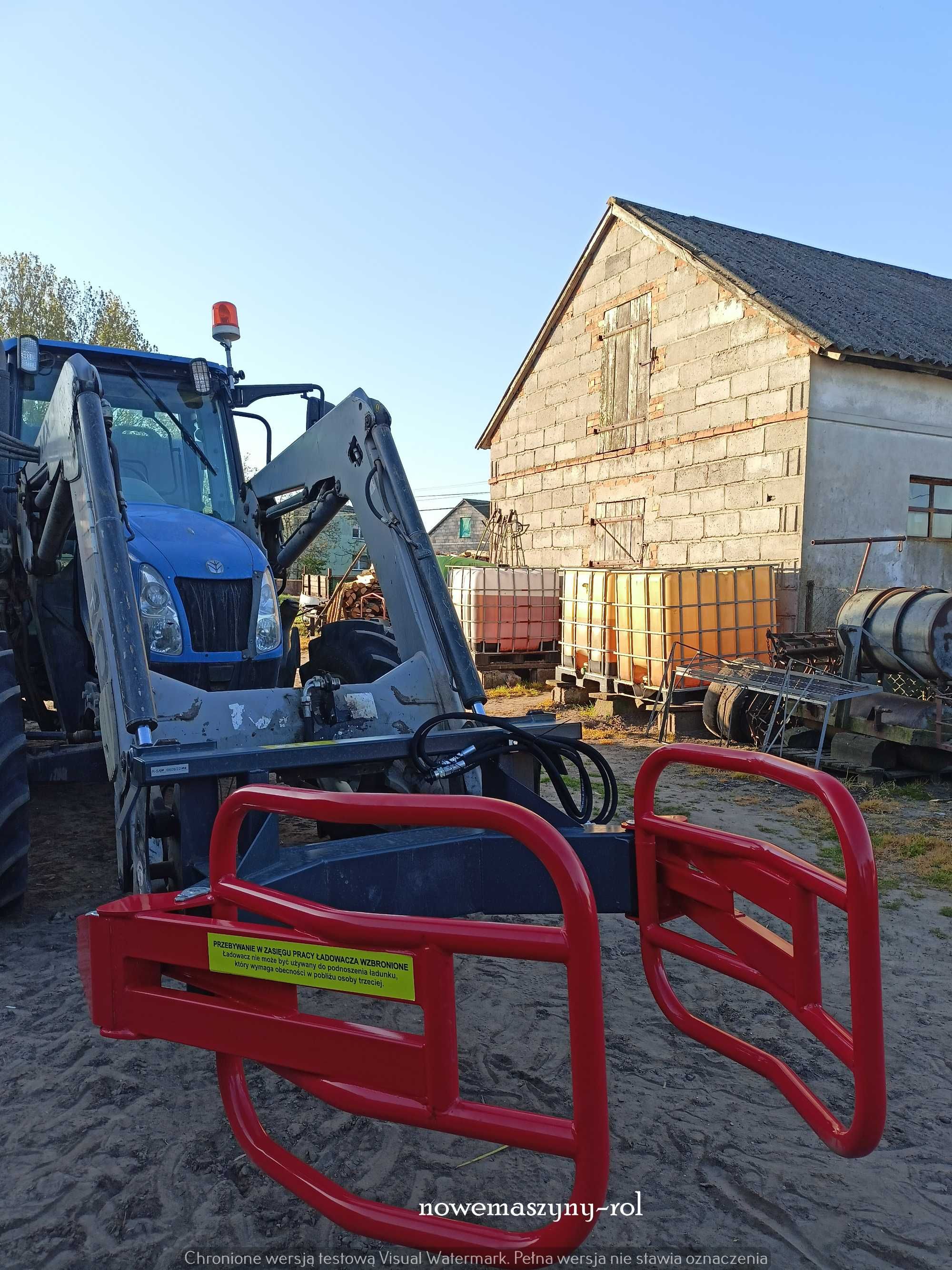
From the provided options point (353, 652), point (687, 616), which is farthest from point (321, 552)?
point (353, 652)

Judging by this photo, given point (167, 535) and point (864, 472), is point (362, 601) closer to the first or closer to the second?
point (864, 472)

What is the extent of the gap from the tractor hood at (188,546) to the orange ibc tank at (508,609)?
9078mm

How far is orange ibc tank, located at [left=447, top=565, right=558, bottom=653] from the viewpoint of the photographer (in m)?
13.6

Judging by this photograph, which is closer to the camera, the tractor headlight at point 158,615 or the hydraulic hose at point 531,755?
the hydraulic hose at point 531,755

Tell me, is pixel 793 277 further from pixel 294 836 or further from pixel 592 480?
pixel 294 836

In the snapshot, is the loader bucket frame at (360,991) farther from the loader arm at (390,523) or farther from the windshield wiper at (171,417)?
the windshield wiper at (171,417)

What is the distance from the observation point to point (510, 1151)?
2.63 m

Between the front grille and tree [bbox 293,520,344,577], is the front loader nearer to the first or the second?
the front grille

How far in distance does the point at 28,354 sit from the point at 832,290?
1395 centimetres

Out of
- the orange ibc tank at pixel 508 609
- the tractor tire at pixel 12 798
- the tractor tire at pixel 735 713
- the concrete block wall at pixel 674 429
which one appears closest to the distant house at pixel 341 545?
the concrete block wall at pixel 674 429

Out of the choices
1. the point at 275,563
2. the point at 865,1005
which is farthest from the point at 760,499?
the point at 865,1005

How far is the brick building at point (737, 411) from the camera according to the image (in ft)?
40.5

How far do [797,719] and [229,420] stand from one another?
21.5 feet

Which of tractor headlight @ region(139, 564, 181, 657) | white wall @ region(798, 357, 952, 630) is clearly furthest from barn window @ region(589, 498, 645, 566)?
tractor headlight @ region(139, 564, 181, 657)
